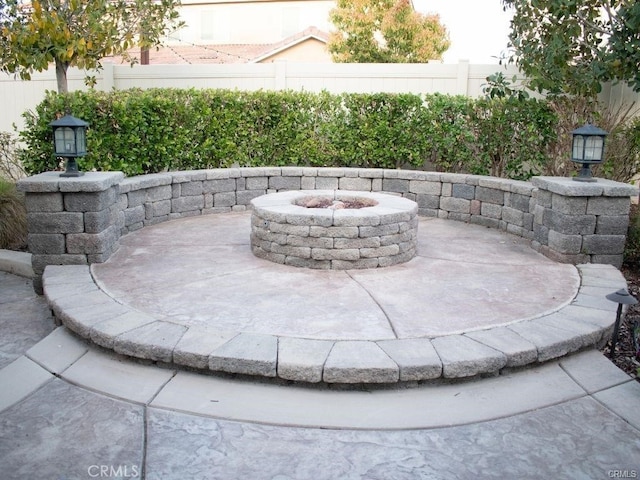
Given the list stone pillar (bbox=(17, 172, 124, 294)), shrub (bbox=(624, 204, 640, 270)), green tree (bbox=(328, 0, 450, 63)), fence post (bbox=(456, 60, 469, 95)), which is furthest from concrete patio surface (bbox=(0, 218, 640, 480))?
green tree (bbox=(328, 0, 450, 63))

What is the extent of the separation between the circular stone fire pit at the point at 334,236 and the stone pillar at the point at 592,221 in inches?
52.8

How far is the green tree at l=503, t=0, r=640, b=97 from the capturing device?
19.1 ft

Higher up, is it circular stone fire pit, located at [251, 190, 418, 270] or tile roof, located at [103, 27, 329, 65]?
tile roof, located at [103, 27, 329, 65]

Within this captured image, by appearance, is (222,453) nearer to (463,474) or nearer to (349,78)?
(463,474)

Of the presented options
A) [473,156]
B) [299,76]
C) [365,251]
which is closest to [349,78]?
[299,76]

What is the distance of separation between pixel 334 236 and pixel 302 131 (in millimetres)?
3187

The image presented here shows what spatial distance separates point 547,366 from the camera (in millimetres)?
3486

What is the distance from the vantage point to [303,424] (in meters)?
2.90

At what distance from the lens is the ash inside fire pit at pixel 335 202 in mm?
5895

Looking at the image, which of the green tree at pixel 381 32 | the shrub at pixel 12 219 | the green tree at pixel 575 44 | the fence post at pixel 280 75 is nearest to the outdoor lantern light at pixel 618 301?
the green tree at pixel 575 44

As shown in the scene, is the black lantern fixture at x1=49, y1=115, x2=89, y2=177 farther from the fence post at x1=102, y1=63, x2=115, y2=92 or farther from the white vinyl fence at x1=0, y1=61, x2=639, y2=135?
the fence post at x1=102, y1=63, x2=115, y2=92

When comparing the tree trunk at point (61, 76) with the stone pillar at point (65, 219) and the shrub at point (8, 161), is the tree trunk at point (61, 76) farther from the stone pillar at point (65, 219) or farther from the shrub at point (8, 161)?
the stone pillar at point (65, 219)

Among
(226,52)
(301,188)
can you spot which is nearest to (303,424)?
(301,188)

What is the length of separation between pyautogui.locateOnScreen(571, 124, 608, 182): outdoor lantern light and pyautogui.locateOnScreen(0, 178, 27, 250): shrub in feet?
18.5
